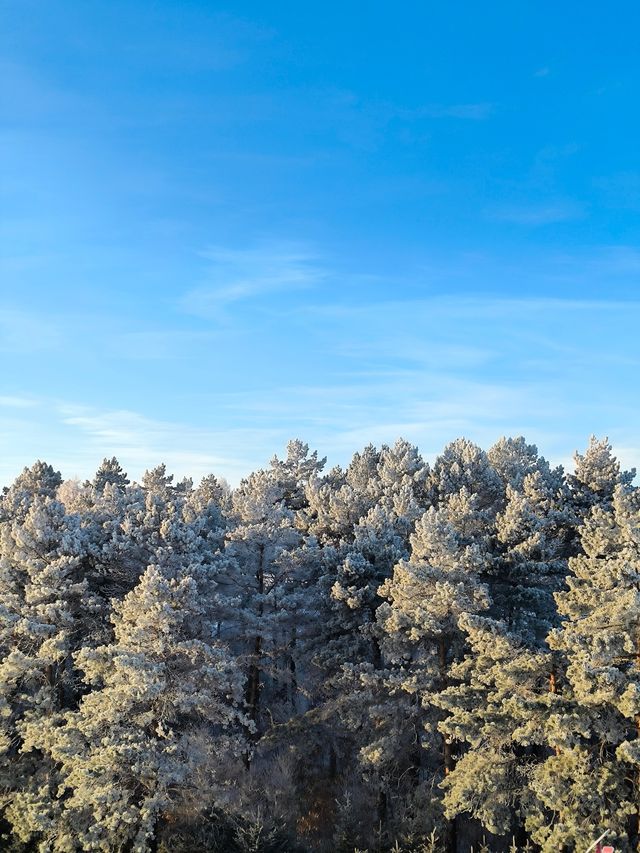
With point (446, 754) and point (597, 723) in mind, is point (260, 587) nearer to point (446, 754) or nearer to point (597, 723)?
point (446, 754)

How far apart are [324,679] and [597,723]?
1332 centimetres

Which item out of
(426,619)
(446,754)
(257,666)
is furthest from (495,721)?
(257,666)

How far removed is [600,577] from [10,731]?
2541 centimetres

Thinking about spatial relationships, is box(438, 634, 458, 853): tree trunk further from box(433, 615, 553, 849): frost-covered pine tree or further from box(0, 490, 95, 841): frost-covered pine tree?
box(0, 490, 95, 841): frost-covered pine tree

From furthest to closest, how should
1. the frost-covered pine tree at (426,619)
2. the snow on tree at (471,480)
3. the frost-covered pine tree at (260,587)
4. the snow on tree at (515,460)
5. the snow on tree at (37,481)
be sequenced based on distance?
the snow on tree at (37,481)
the snow on tree at (515,460)
the snow on tree at (471,480)
the frost-covered pine tree at (260,587)
the frost-covered pine tree at (426,619)

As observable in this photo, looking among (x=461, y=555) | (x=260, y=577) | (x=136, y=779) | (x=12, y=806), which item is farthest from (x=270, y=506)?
(x=12, y=806)

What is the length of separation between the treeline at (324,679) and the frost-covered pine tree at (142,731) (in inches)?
3.6

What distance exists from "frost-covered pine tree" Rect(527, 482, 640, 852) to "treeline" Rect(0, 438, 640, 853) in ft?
0.29

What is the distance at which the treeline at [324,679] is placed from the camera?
25.4m

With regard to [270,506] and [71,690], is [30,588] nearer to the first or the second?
[71,690]

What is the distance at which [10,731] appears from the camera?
30516mm

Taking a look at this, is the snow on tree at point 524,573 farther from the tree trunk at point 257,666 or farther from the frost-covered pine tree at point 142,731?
the frost-covered pine tree at point 142,731

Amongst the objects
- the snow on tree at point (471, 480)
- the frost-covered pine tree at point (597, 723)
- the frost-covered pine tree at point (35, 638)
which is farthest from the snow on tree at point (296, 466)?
the frost-covered pine tree at point (597, 723)

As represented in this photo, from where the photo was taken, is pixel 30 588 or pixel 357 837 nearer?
pixel 357 837
